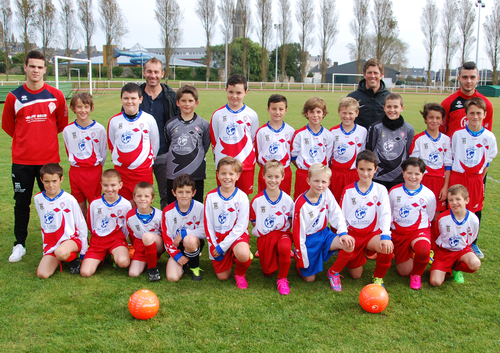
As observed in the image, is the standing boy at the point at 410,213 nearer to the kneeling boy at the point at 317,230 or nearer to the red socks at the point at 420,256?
the red socks at the point at 420,256

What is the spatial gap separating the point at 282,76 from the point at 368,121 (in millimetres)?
47076

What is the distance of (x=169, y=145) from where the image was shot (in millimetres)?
4145

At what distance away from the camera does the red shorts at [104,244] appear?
371 centimetres

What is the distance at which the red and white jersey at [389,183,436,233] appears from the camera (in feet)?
11.8

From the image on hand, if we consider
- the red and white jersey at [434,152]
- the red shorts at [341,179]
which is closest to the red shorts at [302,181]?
the red shorts at [341,179]

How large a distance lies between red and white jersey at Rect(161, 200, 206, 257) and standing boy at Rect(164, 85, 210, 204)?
0.46m

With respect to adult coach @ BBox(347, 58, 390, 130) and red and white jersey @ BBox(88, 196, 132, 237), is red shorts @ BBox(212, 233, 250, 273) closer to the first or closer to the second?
red and white jersey @ BBox(88, 196, 132, 237)

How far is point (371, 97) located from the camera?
4.45 m

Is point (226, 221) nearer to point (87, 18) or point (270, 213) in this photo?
point (270, 213)


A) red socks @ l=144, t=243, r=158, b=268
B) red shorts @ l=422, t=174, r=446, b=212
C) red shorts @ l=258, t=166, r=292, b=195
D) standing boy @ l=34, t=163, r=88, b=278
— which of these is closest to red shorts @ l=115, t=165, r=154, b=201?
standing boy @ l=34, t=163, r=88, b=278

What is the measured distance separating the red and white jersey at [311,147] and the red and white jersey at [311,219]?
57 cm

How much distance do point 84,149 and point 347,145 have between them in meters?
2.75

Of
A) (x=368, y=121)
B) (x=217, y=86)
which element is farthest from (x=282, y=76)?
(x=368, y=121)

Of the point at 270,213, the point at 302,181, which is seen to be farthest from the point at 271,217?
the point at 302,181
